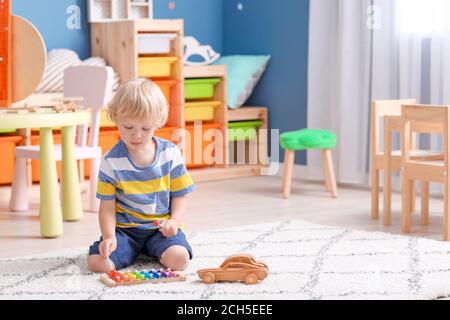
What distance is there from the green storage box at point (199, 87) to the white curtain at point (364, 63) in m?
0.57

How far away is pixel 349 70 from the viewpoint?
15.1ft

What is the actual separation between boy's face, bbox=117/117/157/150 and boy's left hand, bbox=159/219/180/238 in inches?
9.7

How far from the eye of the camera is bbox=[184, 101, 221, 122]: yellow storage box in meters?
4.93

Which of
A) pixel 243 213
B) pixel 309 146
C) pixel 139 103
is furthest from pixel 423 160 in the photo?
pixel 139 103

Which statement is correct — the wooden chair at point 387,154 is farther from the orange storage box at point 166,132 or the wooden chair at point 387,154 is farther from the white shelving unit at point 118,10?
the white shelving unit at point 118,10

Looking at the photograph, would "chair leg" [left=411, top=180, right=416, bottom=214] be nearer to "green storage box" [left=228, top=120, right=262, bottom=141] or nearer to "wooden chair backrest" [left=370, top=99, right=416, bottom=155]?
"wooden chair backrest" [left=370, top=99, right=416, bottom=155]

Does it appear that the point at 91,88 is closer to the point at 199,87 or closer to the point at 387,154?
the point at 199,87

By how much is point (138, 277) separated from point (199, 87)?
8.68ft

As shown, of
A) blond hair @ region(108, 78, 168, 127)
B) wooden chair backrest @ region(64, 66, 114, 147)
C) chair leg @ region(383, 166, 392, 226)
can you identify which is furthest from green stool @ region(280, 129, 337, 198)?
blond hair @ region(108, 78, 168, 127)

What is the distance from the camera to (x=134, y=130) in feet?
8.33

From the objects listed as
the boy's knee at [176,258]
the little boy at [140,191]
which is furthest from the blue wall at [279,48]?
the boy's knee at [176,258]

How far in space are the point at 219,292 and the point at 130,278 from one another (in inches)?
10.2

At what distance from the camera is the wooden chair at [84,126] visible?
150 inches
